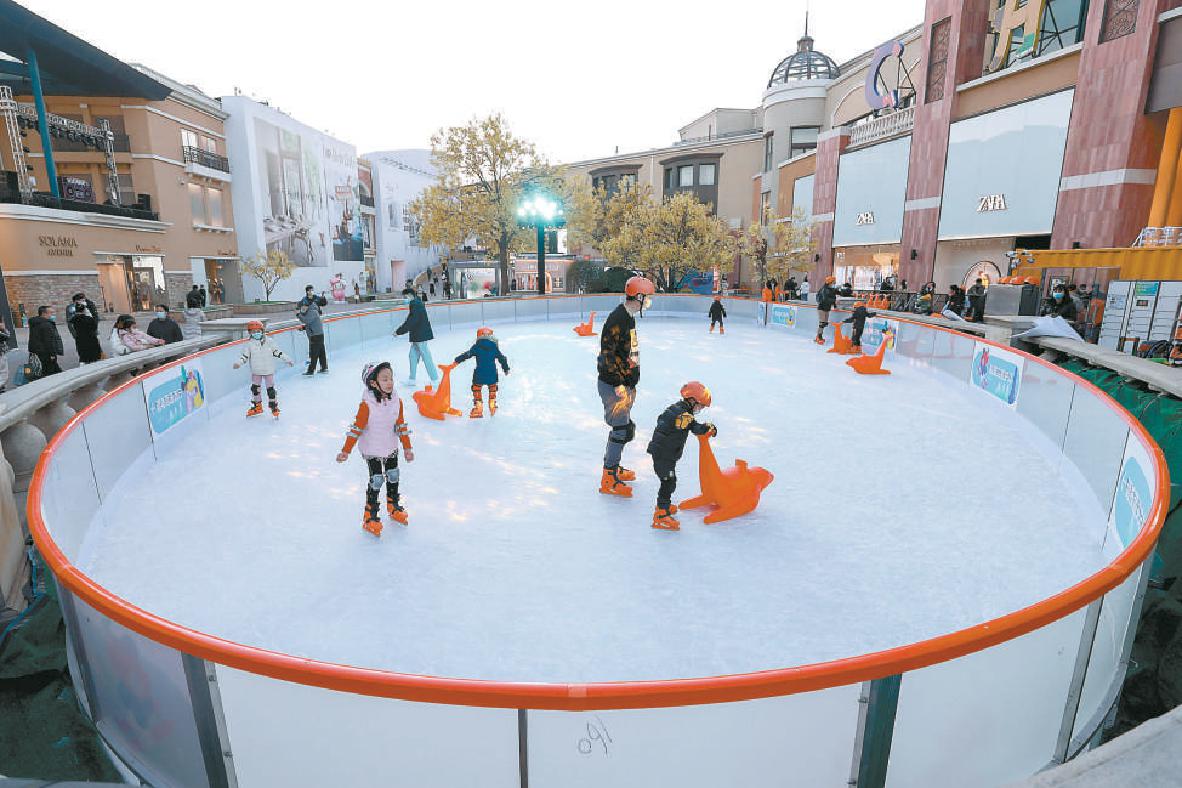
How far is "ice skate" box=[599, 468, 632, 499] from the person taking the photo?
591cm

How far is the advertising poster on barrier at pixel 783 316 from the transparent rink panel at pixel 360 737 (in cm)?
1942

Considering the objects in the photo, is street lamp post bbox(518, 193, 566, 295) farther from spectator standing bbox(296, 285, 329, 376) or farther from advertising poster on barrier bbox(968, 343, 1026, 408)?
advertising poster on barrier bbox(968, 343, 1026, 408)

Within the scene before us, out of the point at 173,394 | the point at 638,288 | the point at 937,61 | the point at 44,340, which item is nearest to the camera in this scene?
the point at 638,288

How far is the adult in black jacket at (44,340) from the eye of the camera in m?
8.97

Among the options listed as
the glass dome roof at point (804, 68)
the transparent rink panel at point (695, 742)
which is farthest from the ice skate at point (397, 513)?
the glass dome roof at point (804, 68)

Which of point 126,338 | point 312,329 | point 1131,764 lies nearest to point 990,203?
point 312,329

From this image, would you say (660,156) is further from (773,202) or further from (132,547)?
(132,547)

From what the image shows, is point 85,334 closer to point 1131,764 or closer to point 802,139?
point 1131,764

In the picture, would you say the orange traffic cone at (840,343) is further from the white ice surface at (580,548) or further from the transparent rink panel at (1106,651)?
the transparent rink panel at (1106,651)

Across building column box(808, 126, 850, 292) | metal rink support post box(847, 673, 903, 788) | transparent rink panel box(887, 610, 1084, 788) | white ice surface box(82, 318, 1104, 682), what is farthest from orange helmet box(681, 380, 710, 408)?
building column box(808, 126, 850, 292)

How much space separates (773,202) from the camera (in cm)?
3816

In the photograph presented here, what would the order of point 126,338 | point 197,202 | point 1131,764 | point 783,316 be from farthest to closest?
point 197,202
point 783,316
point 126,338
point 1131,764

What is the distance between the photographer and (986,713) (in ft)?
7.50

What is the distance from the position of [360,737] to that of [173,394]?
7.31 m
